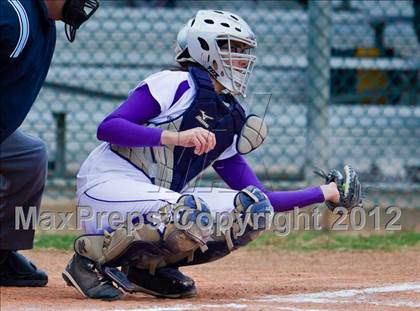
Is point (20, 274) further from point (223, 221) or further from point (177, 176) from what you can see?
point (223, 221)

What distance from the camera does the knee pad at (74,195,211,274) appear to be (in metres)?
3.78

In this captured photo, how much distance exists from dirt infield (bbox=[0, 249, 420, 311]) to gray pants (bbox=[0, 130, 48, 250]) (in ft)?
0.76

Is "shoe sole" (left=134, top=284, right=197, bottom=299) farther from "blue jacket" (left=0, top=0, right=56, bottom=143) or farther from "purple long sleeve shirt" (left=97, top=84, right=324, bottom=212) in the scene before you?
"blue jacket" (left=0, top=0, right=56, bottom=143)

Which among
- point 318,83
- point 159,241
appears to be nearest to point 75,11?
point 159,241

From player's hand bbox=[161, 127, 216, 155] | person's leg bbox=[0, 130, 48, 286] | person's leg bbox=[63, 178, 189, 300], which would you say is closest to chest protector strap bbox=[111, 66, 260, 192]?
person's leg bbox=[63, 178, 189, 300]

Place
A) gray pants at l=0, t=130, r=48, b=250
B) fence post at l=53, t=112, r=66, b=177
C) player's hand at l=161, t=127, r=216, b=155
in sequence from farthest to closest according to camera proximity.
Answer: fence post at l=53, t=112, r=66, b=177 < gray pants at l=0, t=130, r=48, b=250 < player's hand at l=161, t=127, r=216, b=155

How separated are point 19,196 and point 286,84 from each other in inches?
148

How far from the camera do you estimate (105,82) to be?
788 cm

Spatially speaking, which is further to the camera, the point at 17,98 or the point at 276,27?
the point at 276,27

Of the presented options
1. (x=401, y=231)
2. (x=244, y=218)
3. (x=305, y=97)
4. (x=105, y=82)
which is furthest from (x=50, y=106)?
(x=244, y=218)

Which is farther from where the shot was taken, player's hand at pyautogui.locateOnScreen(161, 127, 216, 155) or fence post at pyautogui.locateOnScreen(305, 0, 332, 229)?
fence post at pyautogui.locateOnScreen(305, 0, 332, 229)

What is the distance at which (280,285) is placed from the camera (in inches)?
180

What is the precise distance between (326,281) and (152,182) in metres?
1.06

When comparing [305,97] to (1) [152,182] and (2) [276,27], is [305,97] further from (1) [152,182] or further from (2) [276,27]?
(1) [152,182]
